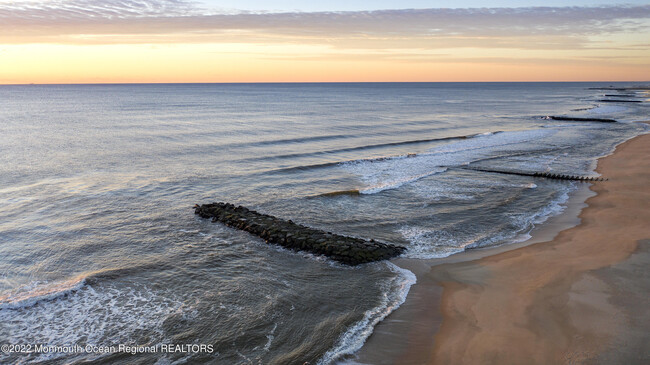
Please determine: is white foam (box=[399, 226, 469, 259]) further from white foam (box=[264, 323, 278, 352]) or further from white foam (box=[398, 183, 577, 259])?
white foam (box=[264, 323, 278, 352])

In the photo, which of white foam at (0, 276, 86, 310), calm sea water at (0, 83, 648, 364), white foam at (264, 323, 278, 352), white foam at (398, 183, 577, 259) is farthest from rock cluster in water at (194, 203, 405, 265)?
white foam at (0, 276, 86, 310)

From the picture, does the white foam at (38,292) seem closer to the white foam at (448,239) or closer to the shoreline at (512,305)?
the shoreline at (512,305)

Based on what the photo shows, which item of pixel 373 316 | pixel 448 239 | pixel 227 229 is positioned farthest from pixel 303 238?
pixel 448 239

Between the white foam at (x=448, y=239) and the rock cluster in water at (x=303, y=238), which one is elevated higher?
the rock cluster in water at (x=303, y=238)

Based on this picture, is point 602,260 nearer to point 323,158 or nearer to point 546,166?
point 546,166

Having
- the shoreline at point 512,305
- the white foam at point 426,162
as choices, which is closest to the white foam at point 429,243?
the shoreline at point 512,305

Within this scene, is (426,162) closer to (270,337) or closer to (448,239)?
(448,239)
